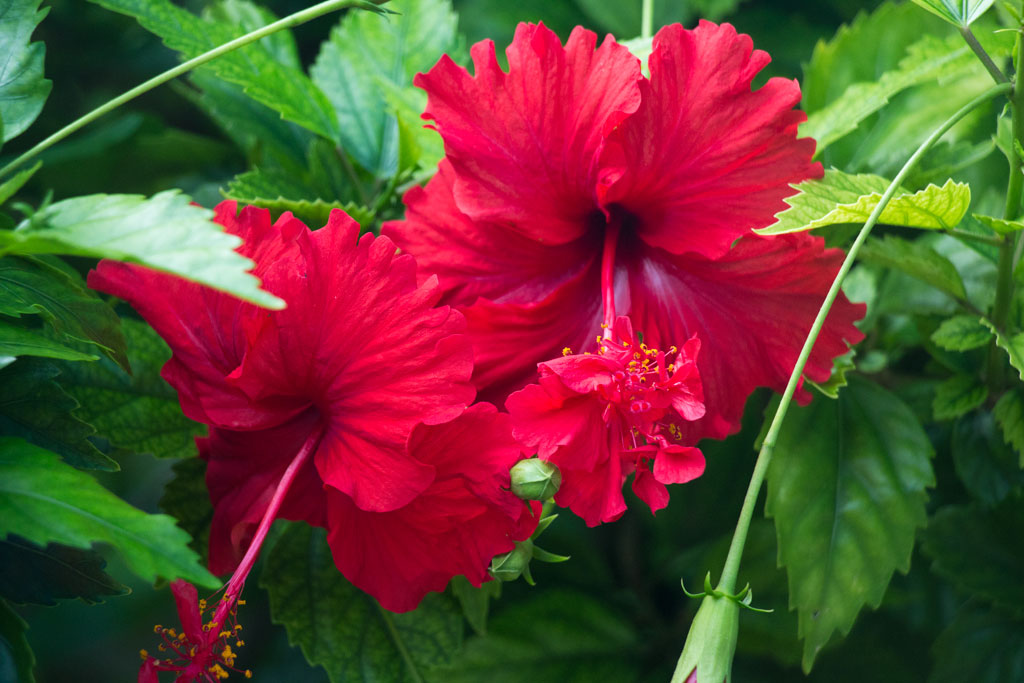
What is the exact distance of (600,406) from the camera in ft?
1.64

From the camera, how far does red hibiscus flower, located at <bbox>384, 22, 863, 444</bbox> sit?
0.51 m

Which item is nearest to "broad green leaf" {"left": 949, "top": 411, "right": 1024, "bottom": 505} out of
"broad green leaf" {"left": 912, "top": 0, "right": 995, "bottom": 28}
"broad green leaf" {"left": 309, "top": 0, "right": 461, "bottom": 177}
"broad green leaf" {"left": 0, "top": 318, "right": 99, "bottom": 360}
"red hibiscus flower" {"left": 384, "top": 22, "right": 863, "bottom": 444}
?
"red hibiscus flower" {"left": 384, "top": 22, "right": 863, "bottom": 444}

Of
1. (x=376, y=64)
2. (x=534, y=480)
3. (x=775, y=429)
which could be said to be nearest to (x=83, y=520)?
(x=534, y=480)

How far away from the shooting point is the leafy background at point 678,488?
24.1 inches

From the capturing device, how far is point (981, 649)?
27.7 inches

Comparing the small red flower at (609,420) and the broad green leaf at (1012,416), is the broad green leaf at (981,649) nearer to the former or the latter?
the broad green leaf at (1012,416)

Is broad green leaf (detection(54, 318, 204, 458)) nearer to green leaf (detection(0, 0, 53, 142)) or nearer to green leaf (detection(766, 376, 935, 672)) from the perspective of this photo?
green leaf (detection(0, 0, 53, 142))

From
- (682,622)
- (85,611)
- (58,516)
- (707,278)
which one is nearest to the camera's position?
(58,516)

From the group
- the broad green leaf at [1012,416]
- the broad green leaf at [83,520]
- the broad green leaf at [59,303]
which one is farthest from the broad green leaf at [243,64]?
the broad green leaf at [1012,416]

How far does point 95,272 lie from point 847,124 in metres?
0.50

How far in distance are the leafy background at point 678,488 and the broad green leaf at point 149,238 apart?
12 mm

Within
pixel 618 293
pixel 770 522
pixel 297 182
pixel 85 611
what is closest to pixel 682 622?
pixel 770 522

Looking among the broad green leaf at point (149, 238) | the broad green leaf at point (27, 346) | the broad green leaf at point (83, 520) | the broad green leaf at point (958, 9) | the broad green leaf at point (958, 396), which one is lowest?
the broad green leaf at point (83, 520)

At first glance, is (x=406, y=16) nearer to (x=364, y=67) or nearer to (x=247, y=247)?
(x=364, y=67)
